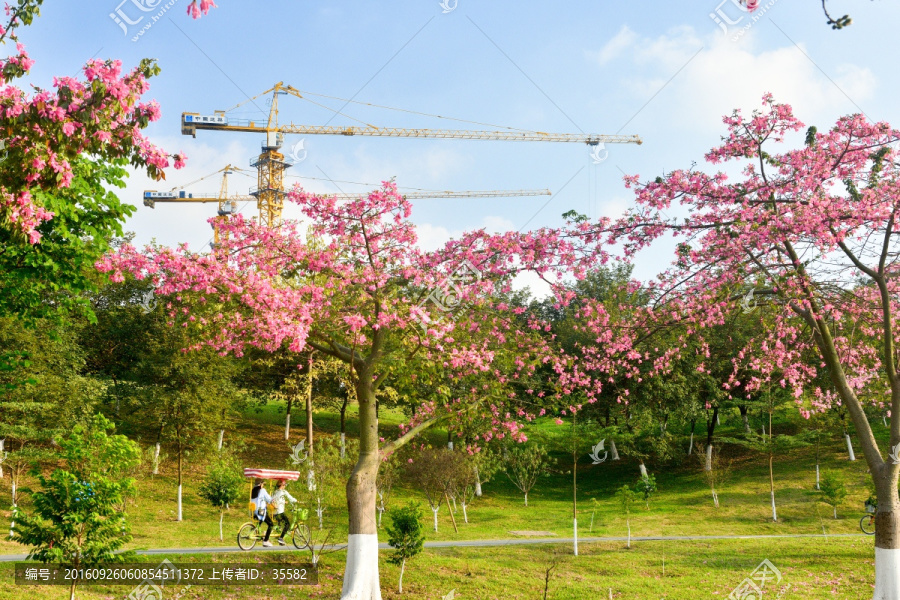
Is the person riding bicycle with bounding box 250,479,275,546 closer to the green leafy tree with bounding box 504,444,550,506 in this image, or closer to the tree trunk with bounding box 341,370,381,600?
the tree trunk with bounding box 341,370,381,600

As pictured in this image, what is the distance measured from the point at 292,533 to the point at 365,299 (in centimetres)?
876

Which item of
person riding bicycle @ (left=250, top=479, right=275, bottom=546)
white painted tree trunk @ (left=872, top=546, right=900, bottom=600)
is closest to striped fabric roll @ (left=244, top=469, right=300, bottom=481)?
person riding bicycle @ (left=250, top=479, right=275, bottom=546)

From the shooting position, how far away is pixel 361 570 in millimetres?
14750

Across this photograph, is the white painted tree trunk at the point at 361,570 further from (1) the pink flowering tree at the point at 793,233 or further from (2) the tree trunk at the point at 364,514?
(1) the pink flowering tree at the point at 793,233

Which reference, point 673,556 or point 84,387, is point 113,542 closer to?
point 673,556

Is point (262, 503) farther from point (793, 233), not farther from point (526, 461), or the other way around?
point (526, 461)

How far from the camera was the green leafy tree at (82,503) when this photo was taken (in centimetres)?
1195

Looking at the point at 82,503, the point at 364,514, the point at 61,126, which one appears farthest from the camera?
Result: the point at 364,514

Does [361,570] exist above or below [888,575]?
below

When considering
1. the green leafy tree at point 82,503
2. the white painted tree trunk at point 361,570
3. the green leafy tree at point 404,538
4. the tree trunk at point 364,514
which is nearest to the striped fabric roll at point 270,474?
the tree trunk at point 364,514

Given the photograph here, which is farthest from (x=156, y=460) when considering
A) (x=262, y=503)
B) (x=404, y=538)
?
(x=262, y=503)

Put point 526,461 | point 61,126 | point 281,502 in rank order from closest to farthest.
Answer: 1. point 61,126
2. point 281,502
3. point 526,461

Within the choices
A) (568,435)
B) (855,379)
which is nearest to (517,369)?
(855,379)

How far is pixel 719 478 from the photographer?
40.0 metres
